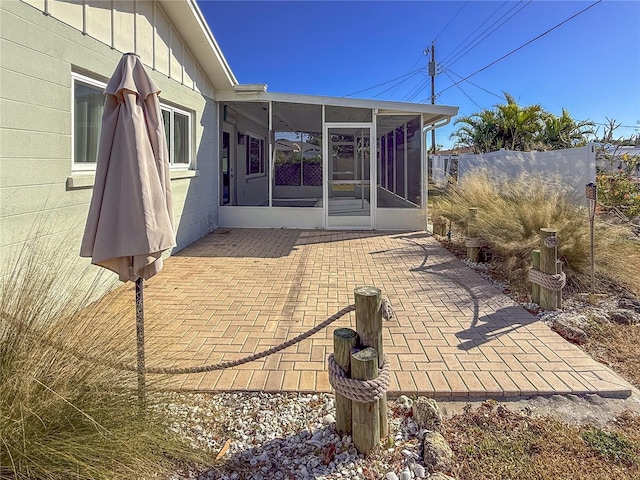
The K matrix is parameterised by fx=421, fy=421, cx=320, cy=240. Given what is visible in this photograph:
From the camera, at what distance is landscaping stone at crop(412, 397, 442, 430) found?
8.69 ft

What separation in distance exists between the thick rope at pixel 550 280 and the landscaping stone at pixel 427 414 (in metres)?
2.82

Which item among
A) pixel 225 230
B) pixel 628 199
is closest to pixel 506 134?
pixel 628 199

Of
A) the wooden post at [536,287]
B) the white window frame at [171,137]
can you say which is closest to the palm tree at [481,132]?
the white window frame at [171,137]

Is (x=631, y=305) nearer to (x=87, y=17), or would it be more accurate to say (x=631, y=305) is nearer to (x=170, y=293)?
(x=170, y=293)

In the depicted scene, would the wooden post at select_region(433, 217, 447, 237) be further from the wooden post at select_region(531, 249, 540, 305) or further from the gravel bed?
the gravel bed

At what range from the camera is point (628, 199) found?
9.34 metres

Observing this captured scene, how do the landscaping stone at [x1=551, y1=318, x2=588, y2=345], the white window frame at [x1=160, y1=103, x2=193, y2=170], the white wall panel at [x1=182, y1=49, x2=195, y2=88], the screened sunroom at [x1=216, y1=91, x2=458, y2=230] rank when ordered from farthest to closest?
the screened sunroom at [x1=216, y1=91, x2=458, y2=230] → the white wall panel at [x1=182, y1=49, x2=195, y2=88] → the white window frame at [x1=160, y1=103, x2=193, y2=170] → the landscaping stone at [x1=551, y1=318, x2=588, y2=345]

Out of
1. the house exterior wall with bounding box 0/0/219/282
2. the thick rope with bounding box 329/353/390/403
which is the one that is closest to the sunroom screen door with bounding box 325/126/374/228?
the house exterior wall with bounding box 0/0/219/282

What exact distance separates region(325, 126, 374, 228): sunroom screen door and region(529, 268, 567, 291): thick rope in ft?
19.7

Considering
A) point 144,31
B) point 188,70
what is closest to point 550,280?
point 144,31

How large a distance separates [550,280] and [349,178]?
665 centimetres

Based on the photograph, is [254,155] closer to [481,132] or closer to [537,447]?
[537,447]

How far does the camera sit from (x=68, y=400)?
1966 mm

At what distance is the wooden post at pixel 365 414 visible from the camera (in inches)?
93.4
